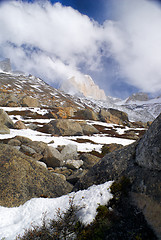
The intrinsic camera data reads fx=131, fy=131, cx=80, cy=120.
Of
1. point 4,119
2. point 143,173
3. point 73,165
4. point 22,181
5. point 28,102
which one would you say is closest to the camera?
point 143,173

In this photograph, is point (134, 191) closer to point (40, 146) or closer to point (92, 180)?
point (92, 180)

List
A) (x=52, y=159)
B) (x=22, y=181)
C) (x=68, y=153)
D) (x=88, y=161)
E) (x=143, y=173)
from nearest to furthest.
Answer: (x=143, y=173) → (x=22, y=181) → (x=52, y=159) → (x=88, y=161) → (x=68, y=153)

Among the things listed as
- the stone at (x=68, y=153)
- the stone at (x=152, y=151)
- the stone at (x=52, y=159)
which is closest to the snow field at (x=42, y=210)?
the stone at (x=152, y=151)

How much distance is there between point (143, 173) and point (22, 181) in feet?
20.9

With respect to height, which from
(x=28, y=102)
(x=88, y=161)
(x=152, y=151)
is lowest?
(x=88, y=161)

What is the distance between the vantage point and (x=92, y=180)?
20.8 feet

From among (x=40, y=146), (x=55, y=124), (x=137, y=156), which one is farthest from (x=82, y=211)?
(x=55, y=124)

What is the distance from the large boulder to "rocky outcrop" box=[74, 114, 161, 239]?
2.46m

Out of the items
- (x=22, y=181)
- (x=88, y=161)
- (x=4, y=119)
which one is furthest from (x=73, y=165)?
(x=4, y=119)

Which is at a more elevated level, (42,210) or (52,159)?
(42,210)

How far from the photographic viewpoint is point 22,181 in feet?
24.4

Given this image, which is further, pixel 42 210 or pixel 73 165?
pixel 73 165

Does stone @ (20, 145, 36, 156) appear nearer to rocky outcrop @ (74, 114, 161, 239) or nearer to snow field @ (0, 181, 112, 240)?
snow field @ (0, 181, 112, 240)

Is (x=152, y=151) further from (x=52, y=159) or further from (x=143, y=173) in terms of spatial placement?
(x=52, y=159)
